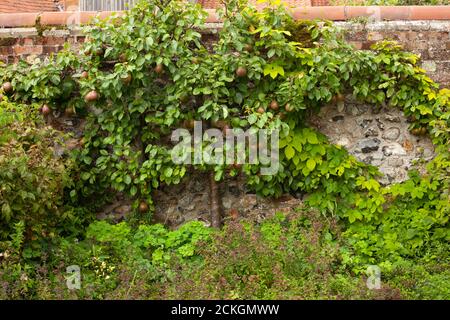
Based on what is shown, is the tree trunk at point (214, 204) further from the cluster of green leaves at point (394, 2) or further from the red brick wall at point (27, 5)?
the red brick wall at point (27, 5)

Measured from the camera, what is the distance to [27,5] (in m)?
12.9

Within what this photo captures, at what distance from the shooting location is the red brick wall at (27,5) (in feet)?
40.3

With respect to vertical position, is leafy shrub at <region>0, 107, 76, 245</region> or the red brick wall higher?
the red brick wall

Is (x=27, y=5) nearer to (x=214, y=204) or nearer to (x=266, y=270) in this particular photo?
(x=214, y=204)

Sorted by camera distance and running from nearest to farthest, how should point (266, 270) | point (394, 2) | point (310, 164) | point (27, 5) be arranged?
point (266, 270) < point (310, 164) < point (394, 2) < point (27, 5)

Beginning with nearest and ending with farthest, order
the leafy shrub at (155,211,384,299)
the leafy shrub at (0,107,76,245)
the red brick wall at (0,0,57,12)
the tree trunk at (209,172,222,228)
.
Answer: the leafy shrub at (155,211,384,299)
the leafy shrub at (0,107,76,245)
the tree trunk at (209,172,222,228)
the red brick wall at (0,0,57,12)

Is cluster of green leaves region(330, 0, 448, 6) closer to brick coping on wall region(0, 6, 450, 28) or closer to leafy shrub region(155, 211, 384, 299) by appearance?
brick coping on wall region(0, 6, 450, 28)

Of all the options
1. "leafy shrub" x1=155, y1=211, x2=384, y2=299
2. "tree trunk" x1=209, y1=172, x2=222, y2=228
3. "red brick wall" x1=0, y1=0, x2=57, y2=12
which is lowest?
"leafy shrub" x1=155, y1=211, x2=384, y2=299

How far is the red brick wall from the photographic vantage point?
40.3 ft

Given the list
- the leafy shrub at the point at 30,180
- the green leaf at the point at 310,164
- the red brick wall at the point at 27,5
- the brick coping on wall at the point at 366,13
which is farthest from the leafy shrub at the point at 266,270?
the red brick wall at the point at 27,5

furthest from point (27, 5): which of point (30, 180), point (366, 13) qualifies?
point (30, 180)

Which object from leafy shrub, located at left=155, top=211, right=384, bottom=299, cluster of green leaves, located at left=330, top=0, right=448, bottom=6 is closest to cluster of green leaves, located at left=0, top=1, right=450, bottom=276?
A: leafy shrub, located at left=155, top=211, right=384, bottom=299

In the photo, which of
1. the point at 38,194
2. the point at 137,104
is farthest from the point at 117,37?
the point at 38,194

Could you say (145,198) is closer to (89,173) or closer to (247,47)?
(89,173)
